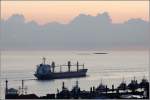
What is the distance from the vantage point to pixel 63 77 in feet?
123

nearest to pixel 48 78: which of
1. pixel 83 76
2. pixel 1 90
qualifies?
pixel 83 76

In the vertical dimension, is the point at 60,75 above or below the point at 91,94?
above

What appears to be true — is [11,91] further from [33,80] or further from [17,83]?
[33,80]

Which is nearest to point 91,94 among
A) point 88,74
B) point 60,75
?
point 60,75

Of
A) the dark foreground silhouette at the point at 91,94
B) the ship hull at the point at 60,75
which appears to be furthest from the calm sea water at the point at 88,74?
the dark foreground silhouette at the point at 91,94

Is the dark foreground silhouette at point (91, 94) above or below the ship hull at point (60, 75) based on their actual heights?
below

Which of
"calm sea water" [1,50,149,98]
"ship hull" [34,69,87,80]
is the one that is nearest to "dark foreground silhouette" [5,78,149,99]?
"calm sea water" [1,50,149,98]

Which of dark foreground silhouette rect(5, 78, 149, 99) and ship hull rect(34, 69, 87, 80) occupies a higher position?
ship hull rect(34, 69, 87, 80)

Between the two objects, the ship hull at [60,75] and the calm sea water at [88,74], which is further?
the ship hull at [60,75]

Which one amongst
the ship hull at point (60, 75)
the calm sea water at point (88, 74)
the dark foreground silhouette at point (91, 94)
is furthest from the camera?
the ship hull at point (60, 75)

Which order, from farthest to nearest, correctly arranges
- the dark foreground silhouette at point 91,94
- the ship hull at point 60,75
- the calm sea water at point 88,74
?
1. the ship hull at point 60,75
2. the calm sea water at point 88,74
3. the dark foreground silhouette at point 91,94

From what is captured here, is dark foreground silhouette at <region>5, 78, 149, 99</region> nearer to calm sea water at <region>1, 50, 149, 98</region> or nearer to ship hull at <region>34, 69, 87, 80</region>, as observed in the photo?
calm sea water at <region>1, 50, 149, 98</region>

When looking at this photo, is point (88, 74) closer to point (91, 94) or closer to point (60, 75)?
point (60, 75)

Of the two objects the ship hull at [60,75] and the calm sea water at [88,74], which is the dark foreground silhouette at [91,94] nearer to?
the calm sea water at [88,74]
